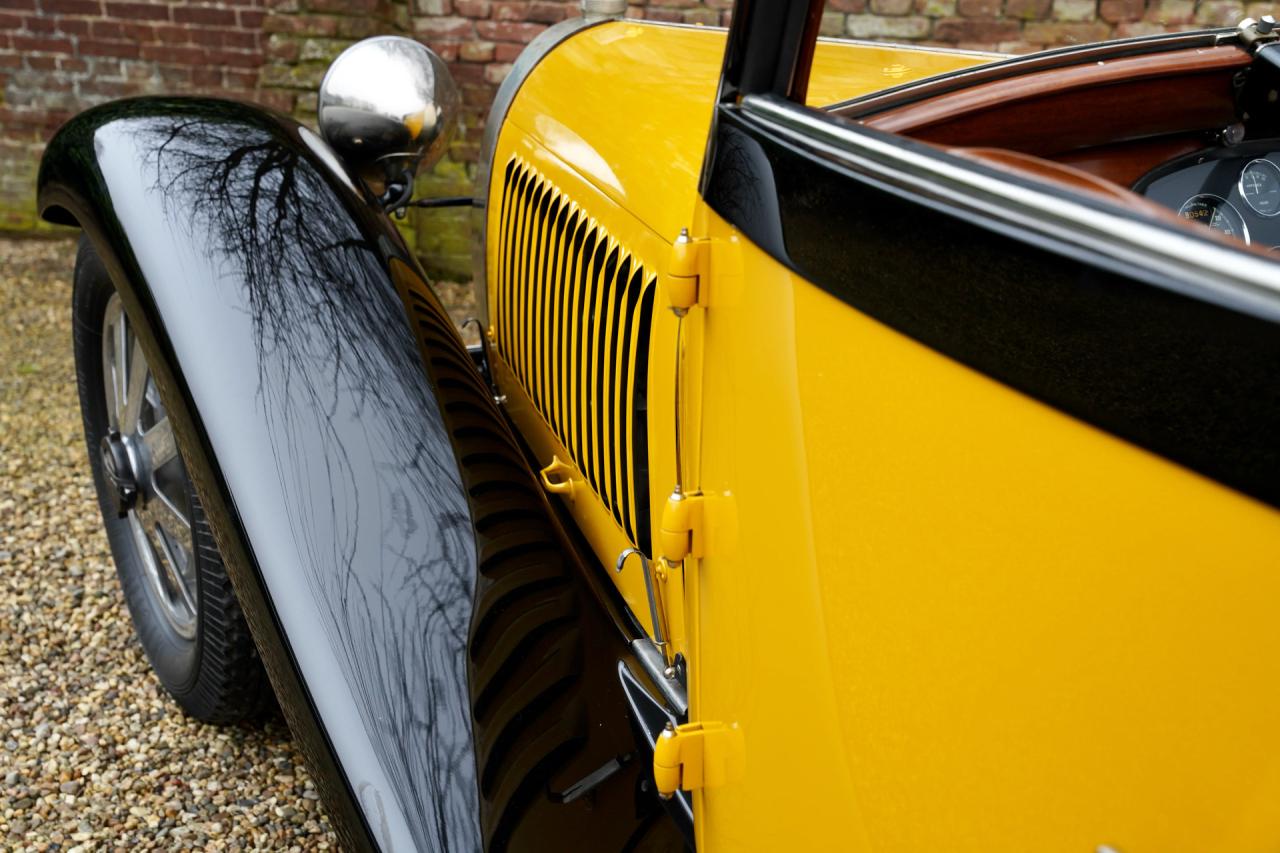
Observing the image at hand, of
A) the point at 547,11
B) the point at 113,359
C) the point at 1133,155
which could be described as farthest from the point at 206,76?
the point at 1133,155

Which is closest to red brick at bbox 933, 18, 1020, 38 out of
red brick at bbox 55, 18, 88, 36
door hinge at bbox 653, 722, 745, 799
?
red brick at bbox 55, 18, 88, 36

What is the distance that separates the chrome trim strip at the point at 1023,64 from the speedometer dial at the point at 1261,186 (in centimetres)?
18

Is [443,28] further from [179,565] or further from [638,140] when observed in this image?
[638,140]

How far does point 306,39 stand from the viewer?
460cm

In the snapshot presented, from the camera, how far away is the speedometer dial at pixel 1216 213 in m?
1.44

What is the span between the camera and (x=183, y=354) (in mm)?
1465

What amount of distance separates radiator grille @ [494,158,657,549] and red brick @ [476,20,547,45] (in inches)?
113

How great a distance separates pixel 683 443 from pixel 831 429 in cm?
34

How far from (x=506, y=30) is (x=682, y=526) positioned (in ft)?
13.2

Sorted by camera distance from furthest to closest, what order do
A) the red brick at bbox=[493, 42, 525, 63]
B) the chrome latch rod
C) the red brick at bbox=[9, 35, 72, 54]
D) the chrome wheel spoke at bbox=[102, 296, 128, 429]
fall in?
the red brick at bbox=[9, 35, 72, 54] < the red brick at bbox=[493, 42, 525, 63] < the chrome wheel spoke at bbox=[102, 296, 128, 429] < the chrome latch rod

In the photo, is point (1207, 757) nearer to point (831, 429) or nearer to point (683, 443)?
point (831, 429)

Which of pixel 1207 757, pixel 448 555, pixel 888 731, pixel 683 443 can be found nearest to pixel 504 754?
pixel 448 555

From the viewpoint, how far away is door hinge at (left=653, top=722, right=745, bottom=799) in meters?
1.06

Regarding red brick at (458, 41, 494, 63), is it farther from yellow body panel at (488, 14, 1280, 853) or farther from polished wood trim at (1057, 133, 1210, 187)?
yellow body panel at (488, 14, 1280, 853)
